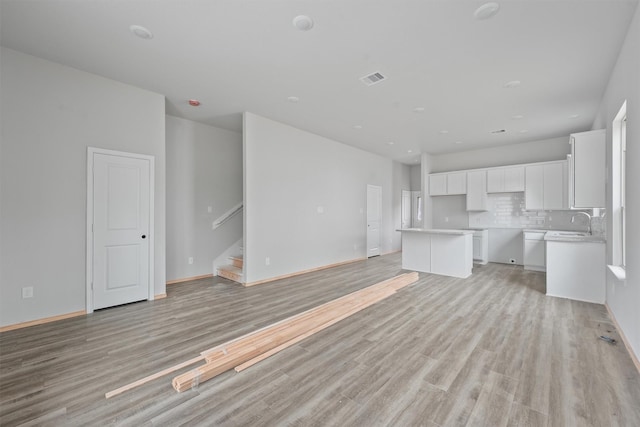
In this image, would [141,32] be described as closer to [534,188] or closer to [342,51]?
[342,51]

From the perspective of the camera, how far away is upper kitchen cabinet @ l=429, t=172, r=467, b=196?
7430 mm

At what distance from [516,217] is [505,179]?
1002 mm

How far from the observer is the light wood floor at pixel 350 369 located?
177cm

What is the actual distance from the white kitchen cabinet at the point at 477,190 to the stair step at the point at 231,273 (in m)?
6.01

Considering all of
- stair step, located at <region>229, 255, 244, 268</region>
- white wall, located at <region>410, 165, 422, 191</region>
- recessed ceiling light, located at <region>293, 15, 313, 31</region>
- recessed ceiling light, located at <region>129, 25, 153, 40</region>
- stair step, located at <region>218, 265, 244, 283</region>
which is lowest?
stair step, located at <region>218, 265, 244, 283</region>

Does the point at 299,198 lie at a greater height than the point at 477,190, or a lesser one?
lesser

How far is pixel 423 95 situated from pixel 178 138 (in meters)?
4.36

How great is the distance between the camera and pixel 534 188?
634 centimetres

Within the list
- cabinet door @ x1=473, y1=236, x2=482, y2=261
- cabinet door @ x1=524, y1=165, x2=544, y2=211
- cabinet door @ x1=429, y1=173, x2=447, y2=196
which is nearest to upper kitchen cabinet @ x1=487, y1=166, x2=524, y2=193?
cabinet door @ x1=524, y1=165, x2=544, y2=211

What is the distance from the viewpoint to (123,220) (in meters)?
3.83

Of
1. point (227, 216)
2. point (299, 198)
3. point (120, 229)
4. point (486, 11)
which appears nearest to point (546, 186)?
point (486, 11)

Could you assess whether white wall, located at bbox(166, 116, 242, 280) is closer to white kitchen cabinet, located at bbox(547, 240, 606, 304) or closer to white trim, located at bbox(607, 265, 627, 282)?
white kitchen cabinet, located at bbox(547, 240, 606, 304)

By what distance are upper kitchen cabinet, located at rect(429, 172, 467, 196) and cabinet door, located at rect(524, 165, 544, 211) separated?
4.42 ft

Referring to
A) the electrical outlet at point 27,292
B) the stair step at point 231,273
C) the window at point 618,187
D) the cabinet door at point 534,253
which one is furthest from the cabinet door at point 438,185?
the electrical outlet at point 27,292
